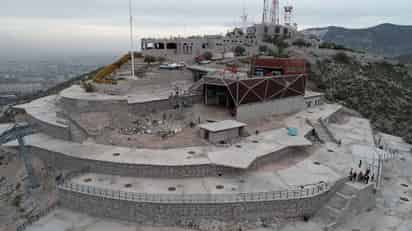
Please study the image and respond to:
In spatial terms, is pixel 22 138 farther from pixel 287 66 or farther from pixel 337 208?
pixel 287 66

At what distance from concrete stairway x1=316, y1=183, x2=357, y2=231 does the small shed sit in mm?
8570

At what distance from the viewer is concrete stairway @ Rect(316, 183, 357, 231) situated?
48.4 feet

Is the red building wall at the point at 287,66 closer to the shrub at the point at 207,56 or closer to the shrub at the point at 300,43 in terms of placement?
the shrub at the point at 207,56

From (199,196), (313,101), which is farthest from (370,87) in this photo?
(199,196)

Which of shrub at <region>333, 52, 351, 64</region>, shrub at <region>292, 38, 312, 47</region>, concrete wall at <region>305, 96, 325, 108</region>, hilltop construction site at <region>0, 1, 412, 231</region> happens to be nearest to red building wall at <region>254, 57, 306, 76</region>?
hilltop construction site at <region>0, 1, 412, 231</region>

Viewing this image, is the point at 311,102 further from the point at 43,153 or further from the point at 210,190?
the point at 43,153

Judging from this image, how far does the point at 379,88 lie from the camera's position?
150ft

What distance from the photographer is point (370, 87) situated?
4553 centimetres

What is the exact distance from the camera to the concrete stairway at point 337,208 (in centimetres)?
1477

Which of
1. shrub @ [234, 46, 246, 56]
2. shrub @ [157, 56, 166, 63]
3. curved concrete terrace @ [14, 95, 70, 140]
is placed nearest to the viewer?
curved concrete terrace @ [14, 95, 70, 140]

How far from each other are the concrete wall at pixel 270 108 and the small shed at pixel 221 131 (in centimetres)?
360

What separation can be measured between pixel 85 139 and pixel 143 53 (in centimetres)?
3056

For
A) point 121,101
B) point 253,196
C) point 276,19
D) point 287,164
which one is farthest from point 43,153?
point 276,19

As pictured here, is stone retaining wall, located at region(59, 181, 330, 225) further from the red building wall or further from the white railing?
the red building wall
